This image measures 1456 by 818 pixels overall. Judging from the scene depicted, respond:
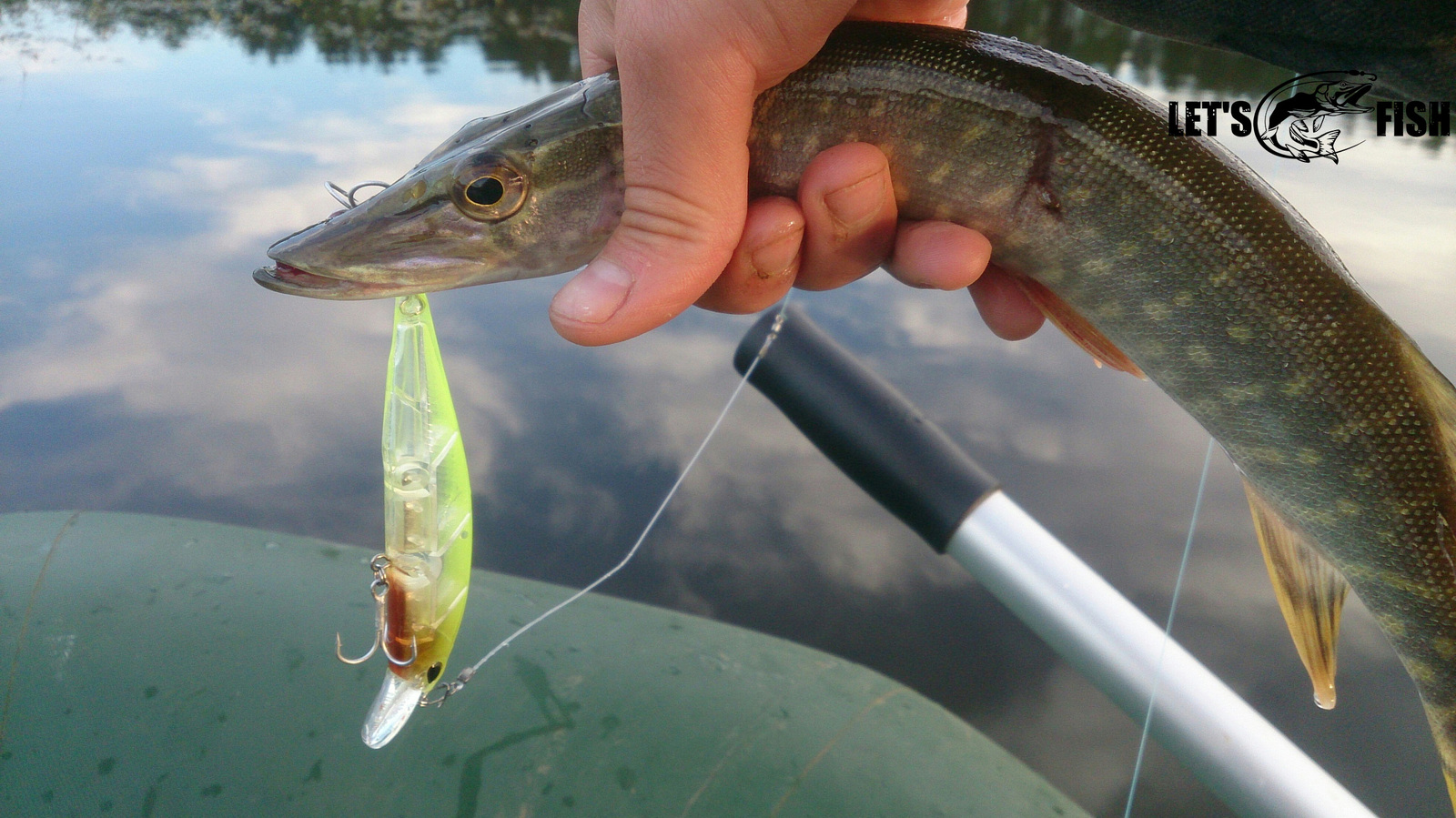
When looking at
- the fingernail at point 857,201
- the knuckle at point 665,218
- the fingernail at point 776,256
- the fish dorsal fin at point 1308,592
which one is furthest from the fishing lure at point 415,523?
the fish dorsal fin at point 1308,592

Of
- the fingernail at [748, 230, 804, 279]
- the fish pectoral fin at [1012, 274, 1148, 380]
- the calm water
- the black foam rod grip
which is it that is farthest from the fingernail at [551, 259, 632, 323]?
the calm water

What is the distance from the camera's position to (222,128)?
260 inches

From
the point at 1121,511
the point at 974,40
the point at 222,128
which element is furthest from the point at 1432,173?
the point at 222,128

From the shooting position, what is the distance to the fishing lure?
110cm

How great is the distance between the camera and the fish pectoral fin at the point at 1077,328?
4.03 feet

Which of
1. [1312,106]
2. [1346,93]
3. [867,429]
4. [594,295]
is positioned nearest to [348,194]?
[594,295]

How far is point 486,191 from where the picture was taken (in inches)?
42.8

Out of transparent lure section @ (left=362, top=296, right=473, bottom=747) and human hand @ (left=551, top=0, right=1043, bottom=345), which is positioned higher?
human hand @ (left=551, top=0, right=1043, bottom=345)

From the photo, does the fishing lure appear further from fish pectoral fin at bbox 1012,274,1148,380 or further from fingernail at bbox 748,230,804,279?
fish pectoral fin at bbox 1012,274,1148,380

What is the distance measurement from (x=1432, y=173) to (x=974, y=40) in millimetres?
6983

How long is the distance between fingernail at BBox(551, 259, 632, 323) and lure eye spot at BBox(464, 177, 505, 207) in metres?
0.16

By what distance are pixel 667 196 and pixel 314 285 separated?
481 mm

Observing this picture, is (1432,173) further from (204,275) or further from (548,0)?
(548,0)

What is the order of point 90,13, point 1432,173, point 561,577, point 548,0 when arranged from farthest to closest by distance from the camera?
point 548,0
point 90,13
point 1432,173
point 561,577
